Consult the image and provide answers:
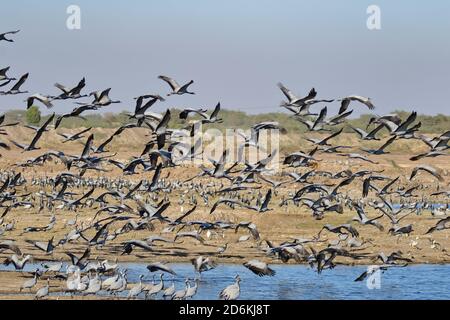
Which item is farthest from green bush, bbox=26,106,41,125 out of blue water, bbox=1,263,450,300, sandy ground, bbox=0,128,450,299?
blue water, bbox=1,263,450,300

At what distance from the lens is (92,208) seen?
48.0 meters

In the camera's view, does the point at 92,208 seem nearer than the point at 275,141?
Yes

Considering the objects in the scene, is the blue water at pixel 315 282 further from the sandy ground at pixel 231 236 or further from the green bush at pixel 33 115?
the green bush at pixel 33 115

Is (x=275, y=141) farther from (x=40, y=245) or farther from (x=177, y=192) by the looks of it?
(x=40, y=245)

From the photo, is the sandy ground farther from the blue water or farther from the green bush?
the green bush

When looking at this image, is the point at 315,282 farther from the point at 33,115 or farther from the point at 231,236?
the point at 33,115

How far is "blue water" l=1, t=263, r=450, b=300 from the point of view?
30.4 metres

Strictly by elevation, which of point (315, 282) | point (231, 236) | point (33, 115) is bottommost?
point (33, 115)

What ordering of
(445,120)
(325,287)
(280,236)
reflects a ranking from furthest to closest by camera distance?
(445,120) < (280,236) < (325,287)

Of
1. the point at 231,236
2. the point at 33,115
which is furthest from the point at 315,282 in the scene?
Result: the point at 33,115

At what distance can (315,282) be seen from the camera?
105ft

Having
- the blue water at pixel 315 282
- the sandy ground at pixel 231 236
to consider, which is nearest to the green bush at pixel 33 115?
the sandy ground at pixel 231 236
